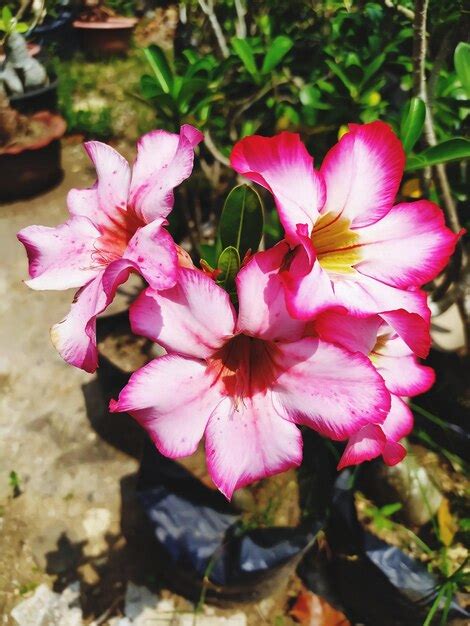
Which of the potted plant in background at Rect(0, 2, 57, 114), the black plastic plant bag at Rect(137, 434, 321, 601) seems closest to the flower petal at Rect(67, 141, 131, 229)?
the black plastic plant bag at Rect(137, 434, 321, 601)

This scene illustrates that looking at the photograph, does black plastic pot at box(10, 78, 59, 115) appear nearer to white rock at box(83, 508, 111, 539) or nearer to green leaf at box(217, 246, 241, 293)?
white rock at box(83, 508, 111, 539)

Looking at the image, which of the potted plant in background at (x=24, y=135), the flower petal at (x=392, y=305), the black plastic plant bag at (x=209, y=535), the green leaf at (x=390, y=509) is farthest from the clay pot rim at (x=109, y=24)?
the flower petal at (x=392, y=305)

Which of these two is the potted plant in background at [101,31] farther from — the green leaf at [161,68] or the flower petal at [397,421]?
the flower petal at [397,421]

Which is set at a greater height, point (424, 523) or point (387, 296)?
point (387, 296)

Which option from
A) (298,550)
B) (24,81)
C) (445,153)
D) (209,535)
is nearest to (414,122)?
(445,153)

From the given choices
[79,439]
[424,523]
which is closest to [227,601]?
[424,523]

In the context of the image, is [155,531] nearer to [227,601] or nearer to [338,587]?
[227,601]

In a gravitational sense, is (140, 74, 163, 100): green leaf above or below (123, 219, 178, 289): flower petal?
above
